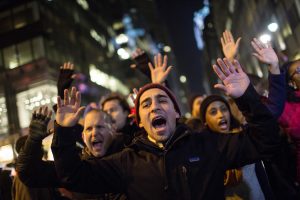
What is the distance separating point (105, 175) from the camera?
9.78ft

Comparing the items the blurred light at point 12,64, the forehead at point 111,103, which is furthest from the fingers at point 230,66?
the blurred light at point 12,64

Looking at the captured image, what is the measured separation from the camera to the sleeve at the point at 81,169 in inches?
108

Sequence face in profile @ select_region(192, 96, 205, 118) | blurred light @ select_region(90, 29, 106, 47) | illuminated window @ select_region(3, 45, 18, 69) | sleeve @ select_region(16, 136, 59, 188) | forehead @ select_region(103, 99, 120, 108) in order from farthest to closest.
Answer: blurred light @ select_region(90, 29, 106, 47) < illuminated window @ select_region(3, 45, 18, 69) < face in profile @ select_region(192, 96, 205, 118) < forehead @ select_region(103, 99, 120, 108) < sleeve @ select_region(16, 136, 59, 188)

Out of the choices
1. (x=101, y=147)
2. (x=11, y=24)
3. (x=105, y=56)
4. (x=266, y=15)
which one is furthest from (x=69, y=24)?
(x=101, y=147)

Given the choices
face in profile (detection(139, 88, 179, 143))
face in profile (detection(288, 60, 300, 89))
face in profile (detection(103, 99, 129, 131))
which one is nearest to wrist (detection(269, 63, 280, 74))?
face in profile (detection(139, 88, 179, 143))

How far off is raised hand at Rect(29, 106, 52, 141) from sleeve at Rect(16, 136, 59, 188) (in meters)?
0.07

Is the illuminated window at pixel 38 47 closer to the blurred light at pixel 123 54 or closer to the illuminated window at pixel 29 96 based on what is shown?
the illuminated window at pixel 29 96

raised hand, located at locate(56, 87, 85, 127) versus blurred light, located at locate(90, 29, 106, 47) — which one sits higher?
blurred light, located at locate(90, 29, 106, 47)

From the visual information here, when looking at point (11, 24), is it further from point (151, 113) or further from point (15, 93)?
point (151, 113)

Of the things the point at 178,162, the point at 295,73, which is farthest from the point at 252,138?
the point at 295,73

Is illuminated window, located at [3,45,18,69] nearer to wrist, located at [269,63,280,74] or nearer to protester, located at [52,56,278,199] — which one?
protester, located at [52,56,278,199]

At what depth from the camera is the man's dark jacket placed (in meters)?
2.72

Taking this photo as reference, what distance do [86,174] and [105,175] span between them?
0.19 metres

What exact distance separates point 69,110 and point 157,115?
86cm
